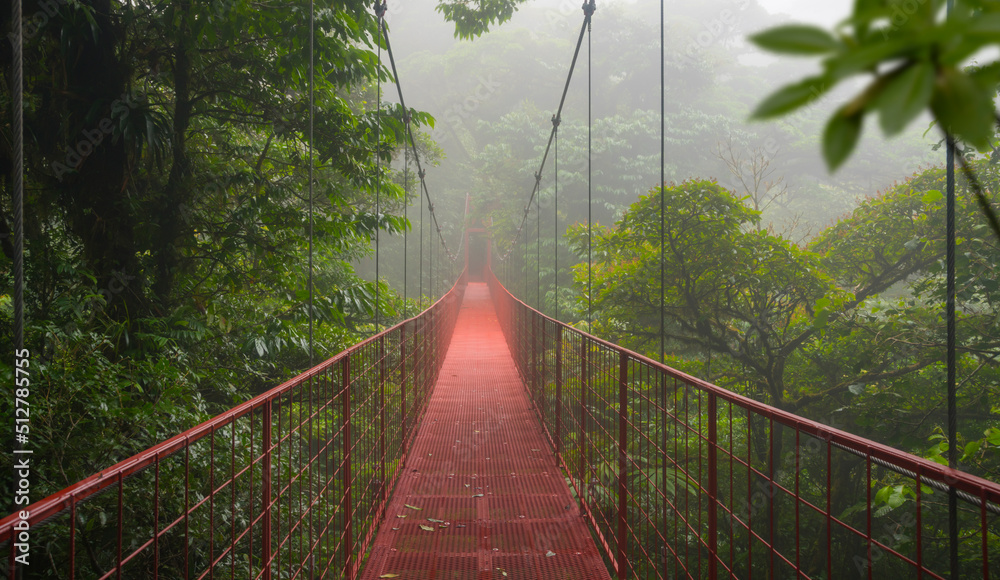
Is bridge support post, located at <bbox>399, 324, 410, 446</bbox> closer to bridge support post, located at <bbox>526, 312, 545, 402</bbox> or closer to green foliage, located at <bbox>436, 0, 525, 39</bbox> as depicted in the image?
bridge support post, located at <bbox>526, 312, 545, 402</bbox>

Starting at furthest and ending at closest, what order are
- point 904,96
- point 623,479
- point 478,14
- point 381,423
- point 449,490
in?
point 478,14 → point 449,490 → point 381,423 → point 623,479 → point 904,96

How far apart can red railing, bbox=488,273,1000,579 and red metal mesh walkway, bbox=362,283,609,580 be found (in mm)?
136

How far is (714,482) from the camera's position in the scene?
135cm

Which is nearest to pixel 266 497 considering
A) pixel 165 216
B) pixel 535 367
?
pixel 165 216

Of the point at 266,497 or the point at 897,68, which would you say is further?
the point at 266,497

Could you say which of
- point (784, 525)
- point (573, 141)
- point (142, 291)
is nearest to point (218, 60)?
point (142, 291)

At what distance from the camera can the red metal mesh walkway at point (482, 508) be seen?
2186mm

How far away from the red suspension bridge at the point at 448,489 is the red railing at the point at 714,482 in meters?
0.01

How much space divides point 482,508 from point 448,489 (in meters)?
0.31

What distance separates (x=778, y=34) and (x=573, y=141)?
18225 mm

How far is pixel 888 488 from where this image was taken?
6.50 ft

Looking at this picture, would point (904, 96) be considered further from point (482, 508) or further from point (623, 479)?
point (482, 508)

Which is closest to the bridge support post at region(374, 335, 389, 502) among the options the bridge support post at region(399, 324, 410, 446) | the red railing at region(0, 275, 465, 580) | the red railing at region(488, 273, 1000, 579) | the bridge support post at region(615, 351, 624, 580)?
the red railing at region(0, 275, 465, 580)

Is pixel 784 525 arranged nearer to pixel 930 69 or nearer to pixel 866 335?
pixel 866 335
